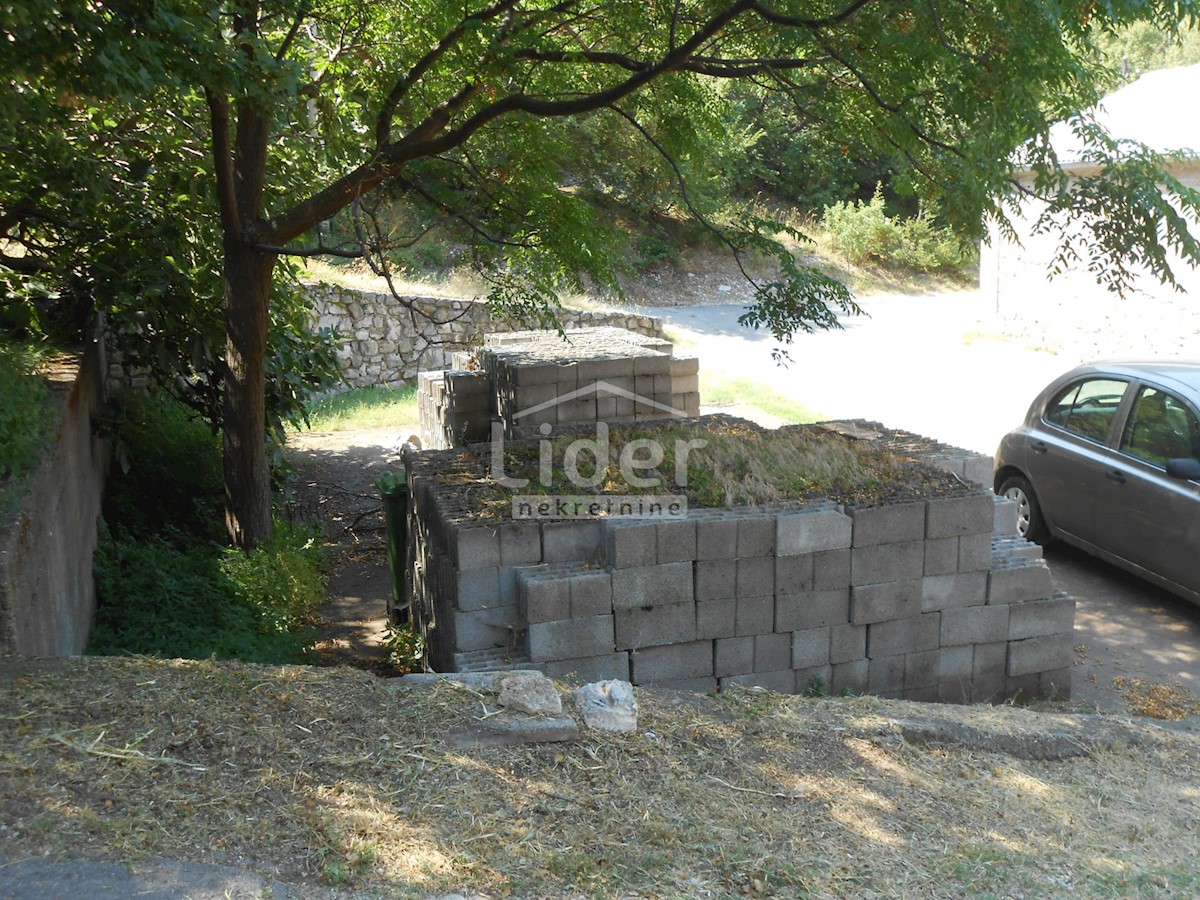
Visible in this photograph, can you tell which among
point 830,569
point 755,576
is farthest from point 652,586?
point 830,569

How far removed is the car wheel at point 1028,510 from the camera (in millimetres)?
8836

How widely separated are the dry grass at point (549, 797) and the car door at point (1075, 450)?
3.56 m

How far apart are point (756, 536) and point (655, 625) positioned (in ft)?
2.44

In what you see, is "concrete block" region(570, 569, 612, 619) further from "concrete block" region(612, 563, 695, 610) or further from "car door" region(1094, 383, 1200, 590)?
"car door" region(1094, 383, 1200, 590)

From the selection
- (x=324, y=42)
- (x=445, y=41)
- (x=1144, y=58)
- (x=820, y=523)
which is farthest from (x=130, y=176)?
(x=1144, y=58)

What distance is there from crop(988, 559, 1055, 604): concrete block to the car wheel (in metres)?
2.50

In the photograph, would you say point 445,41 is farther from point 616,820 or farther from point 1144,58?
point 1144,58

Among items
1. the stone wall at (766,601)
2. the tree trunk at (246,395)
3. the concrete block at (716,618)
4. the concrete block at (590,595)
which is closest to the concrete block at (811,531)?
the stone wall at (766,601)

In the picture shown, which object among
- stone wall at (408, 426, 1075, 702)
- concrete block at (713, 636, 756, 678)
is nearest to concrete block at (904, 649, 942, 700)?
stone wall at (408, 426, 1075, 702)

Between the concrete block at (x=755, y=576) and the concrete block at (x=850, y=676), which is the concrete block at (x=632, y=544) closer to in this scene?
the concrete block at (x=755, y=576)

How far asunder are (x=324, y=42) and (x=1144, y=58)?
51.1 meters

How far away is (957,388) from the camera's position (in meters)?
16.6

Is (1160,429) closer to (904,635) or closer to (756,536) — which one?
(904,635)

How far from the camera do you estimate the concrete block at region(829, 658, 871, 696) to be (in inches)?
242
